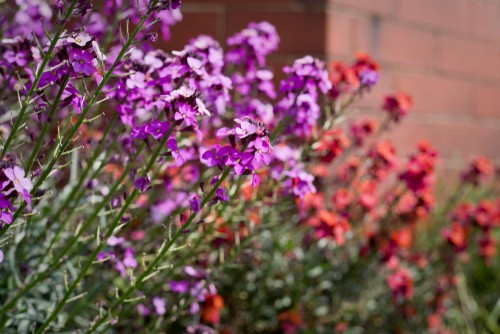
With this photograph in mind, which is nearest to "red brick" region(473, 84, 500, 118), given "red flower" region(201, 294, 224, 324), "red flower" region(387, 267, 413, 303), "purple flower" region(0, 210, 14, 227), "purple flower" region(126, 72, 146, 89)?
"red flower" region(387, 267, 413, 303)

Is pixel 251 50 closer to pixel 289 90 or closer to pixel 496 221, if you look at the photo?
pixel 289 90

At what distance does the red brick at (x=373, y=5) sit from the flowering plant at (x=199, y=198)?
570 mm

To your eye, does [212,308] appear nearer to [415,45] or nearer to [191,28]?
[191,28]

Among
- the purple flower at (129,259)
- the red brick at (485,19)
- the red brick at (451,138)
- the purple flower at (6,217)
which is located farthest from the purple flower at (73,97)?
the red brick at (485,19)

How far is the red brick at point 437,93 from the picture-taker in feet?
14.3

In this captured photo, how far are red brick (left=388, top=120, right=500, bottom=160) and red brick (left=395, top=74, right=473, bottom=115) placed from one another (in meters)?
0.10

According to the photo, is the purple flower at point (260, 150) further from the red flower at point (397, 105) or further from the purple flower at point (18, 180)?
the red flower at point (397, 105)

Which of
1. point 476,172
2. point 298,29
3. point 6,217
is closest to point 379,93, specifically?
point 298,29

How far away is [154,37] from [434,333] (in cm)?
256

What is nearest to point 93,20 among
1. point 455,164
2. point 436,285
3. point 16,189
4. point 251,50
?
point 251,50

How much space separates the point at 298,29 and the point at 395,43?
763mm

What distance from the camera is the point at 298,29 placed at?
377 centimetres

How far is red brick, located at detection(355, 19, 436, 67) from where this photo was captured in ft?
13.2

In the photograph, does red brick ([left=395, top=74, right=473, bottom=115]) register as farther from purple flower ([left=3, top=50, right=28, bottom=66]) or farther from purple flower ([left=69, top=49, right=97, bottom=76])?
purple flower ([left=69, top=49, right=97, bottom=76])
